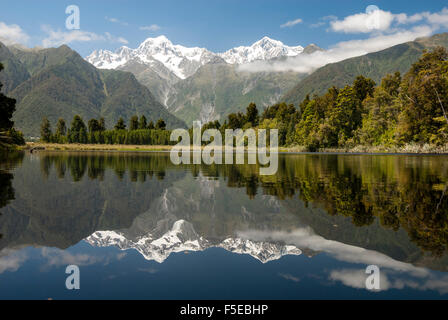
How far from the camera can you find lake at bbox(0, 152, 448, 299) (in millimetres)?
6531

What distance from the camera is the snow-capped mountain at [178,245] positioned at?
347 inches

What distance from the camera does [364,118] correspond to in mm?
97000

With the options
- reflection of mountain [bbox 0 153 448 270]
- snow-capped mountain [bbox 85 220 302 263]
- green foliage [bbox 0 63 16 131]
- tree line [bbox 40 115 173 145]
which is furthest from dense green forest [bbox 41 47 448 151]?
green foliage [bbox 0 63 16 131]

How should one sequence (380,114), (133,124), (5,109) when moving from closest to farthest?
1. (5,109)
2. (380,114)
3. (133,124)

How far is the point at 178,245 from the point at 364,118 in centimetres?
9759

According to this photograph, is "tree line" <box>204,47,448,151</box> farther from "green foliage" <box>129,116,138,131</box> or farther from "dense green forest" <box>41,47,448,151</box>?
"green foliage" <box>129,116,138,131</box>

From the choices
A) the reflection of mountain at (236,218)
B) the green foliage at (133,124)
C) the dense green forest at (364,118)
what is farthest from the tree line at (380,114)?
the green foliage at (133,124)

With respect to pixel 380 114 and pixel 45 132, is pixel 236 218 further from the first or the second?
pixel 45 132

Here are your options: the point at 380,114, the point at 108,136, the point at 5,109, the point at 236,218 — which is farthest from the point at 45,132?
the point at 236,218

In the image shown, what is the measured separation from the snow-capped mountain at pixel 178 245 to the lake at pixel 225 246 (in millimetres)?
36

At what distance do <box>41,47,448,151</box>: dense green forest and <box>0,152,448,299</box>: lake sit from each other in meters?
62.4

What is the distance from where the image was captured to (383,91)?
89.8 metres

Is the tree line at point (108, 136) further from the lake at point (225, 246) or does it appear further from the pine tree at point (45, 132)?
the lake at point (225, 246)
